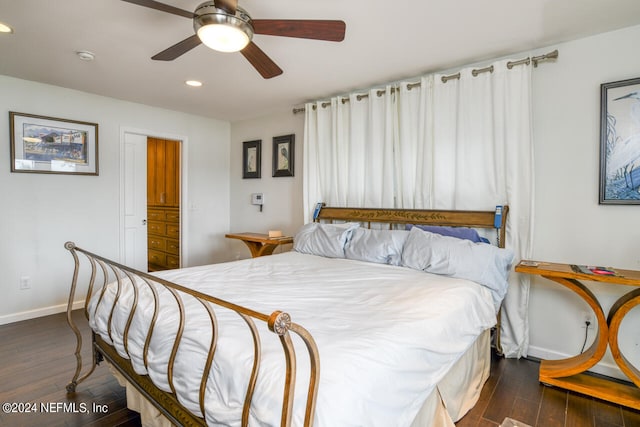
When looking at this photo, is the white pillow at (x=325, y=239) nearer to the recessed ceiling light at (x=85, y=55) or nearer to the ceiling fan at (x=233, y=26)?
the ceiling fan at (x=233, y=26)

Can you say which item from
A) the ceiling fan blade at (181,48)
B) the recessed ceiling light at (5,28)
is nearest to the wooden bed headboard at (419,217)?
the ceiling fan blade at (181,48)

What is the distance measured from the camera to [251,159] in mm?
4777

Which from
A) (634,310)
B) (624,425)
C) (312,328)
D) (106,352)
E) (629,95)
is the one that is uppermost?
(629,95)

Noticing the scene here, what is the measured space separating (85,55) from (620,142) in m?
4.03

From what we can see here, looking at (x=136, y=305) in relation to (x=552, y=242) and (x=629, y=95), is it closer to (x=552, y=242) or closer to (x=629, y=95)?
(x=552, y=242)

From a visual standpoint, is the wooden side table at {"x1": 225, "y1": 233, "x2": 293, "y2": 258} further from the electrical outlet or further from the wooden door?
the electrical outlet

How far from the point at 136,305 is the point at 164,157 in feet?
14.2

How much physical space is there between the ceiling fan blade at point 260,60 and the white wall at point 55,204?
2621 mm

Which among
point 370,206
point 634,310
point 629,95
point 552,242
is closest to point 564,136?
point 629,95

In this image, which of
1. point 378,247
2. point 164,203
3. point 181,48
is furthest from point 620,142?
point 164,203

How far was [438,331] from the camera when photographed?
153 centimetres

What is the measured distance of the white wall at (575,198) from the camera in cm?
226

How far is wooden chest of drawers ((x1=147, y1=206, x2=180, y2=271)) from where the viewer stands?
5.03 meters

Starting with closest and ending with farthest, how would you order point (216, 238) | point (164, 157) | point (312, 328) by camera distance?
point (312, 328) < point (216, 238) < point (164, 157)
